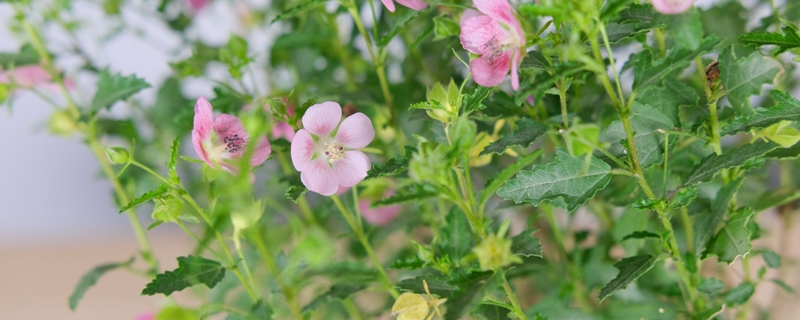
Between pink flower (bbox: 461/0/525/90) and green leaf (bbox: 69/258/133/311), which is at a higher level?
pink flower (bbox: 461/0/525/90)

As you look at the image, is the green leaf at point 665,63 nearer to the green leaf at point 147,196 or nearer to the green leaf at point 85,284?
the green leaf at point 147,196

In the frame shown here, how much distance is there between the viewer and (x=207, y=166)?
51 cm

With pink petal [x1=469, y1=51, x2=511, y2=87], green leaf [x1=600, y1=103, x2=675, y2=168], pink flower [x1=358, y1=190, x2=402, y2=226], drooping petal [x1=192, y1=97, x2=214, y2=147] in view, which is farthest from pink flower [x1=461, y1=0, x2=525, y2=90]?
pink flower [x1=358, y1=190, x2=402, y2=226]

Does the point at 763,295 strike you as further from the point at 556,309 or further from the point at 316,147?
the point at 316,147

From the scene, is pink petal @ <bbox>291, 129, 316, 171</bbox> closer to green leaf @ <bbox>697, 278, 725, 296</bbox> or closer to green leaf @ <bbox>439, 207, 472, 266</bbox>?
green leaf @ <bbox>439, 207, 472, 266</bbox>

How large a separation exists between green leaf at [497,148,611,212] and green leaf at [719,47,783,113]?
0.13 metres

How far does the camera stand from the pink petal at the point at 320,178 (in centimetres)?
52

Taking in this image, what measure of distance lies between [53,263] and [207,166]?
1.22 m

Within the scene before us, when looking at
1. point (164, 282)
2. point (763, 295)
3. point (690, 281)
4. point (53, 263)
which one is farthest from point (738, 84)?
point (53, 263)

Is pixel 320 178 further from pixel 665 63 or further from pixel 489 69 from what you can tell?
pixel 665 63

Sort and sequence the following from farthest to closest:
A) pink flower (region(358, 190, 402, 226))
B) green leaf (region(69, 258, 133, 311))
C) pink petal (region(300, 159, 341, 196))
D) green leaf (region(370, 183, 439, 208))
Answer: pink flower (region(358, 190, 402, 226)) < green leaf (region(69, 258, 133, 311)) < pink petal (region(300, 159, 341, 196)) < green leaf (region(370, 183, 439, 208))

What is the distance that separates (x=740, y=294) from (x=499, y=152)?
30 centimetres

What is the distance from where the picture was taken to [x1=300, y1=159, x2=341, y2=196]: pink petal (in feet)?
1.72

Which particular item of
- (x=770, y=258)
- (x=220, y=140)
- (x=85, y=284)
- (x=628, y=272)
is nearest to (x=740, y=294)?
(x=770, y=258)
